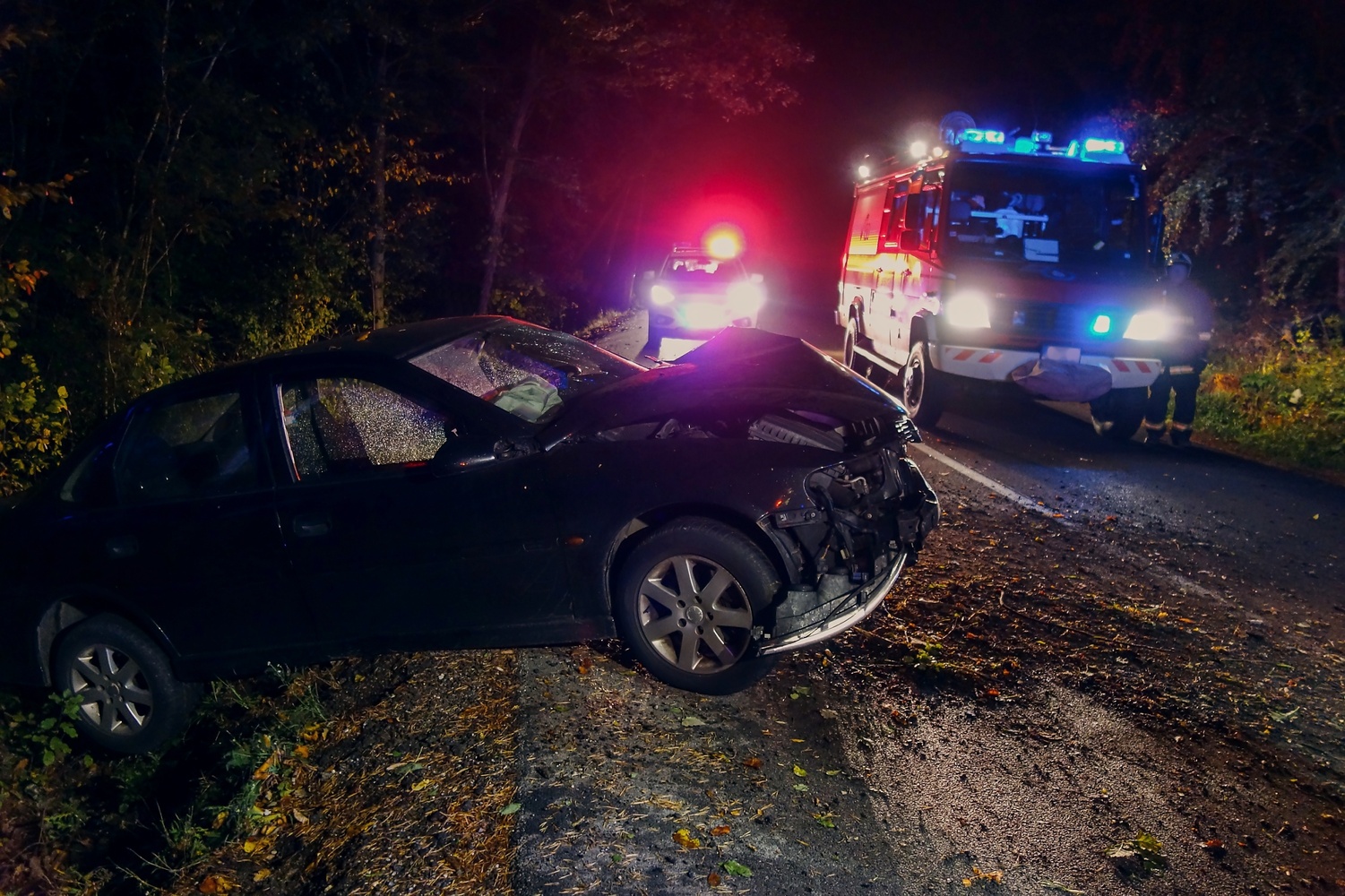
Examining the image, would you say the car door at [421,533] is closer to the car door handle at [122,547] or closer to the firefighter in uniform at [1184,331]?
the car door handle at [122,547]

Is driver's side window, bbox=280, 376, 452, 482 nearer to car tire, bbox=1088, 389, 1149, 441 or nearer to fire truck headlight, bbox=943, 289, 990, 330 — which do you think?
fire truck headlight, bbox=943, 289, 990, 330

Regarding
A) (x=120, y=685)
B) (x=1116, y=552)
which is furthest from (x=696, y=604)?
(x=1116, y=552)

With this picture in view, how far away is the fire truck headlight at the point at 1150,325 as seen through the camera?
375 inches

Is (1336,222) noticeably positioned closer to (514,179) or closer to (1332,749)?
(1332,749)

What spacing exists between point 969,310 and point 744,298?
7.87 metres

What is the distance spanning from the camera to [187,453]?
15.6ft

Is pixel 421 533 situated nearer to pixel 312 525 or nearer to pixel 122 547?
pixel 312 525

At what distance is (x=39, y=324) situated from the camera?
9016 mm

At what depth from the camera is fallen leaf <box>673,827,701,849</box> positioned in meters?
3.50

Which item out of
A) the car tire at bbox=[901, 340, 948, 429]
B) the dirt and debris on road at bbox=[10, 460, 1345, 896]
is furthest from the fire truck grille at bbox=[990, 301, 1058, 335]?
the dirt and debris on road at bbox=[10, 460, 1345, 896]

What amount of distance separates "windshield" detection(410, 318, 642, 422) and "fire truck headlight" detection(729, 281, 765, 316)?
11.1 m

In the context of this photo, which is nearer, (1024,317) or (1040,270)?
(1024,317)

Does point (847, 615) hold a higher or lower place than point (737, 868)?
higher

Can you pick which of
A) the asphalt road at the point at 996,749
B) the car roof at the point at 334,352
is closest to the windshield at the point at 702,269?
the asphalt road at the point at 996,749
